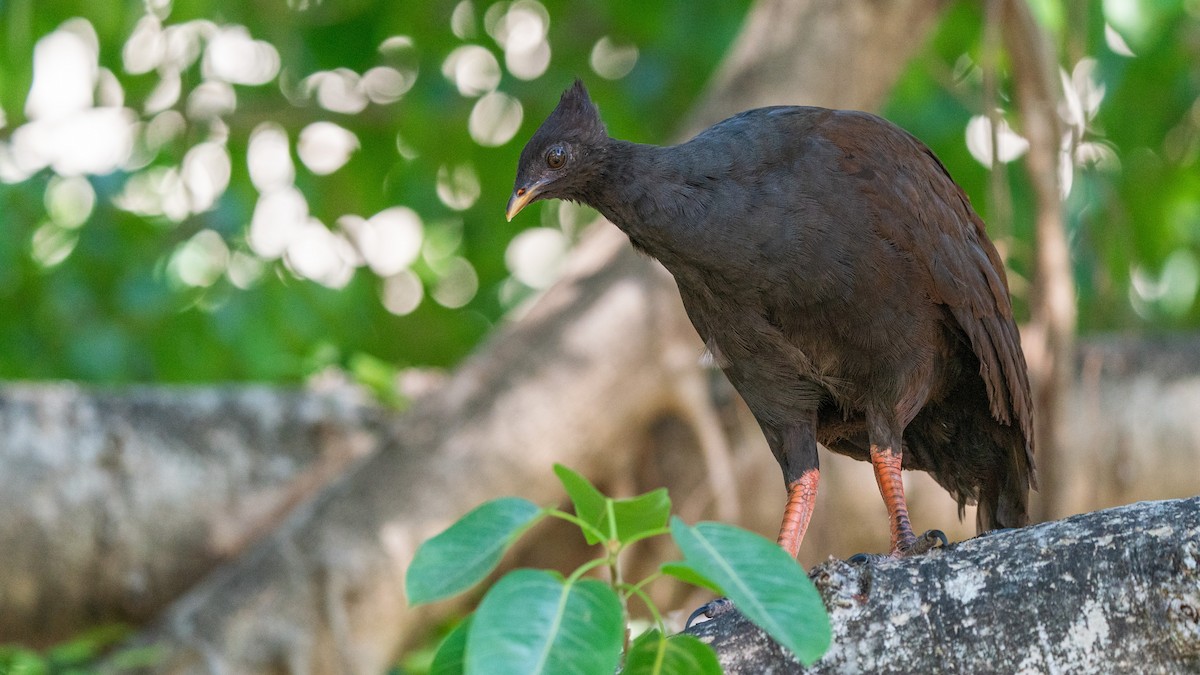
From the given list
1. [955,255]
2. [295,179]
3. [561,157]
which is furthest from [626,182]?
[295,179]

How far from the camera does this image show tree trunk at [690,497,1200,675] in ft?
7.07

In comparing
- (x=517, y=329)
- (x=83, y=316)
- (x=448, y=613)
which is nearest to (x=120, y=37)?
(x=83, y=316)

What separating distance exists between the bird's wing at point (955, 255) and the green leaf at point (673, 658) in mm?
1442

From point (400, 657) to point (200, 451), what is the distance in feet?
3.86

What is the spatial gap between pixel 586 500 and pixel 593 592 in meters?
0.17

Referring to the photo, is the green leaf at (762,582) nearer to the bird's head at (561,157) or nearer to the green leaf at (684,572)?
the green leaf at (684,572)

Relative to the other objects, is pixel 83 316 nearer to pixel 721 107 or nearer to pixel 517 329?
pixel 517 329

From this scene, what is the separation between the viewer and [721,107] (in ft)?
17.6

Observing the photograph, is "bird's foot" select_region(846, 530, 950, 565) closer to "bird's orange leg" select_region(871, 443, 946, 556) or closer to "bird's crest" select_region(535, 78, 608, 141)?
"bird's orange leg" select_region(871, 443, 946, 556)

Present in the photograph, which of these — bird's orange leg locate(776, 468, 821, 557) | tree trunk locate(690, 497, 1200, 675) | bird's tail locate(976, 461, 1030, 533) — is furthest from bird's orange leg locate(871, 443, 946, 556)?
tree trunk locate(690, 497, 1200, 675)

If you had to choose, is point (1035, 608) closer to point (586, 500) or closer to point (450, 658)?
point (586, 500)

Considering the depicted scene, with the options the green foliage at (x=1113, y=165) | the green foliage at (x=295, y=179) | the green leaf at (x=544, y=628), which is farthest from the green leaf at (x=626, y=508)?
the green foliage at (x=1113, y=165)

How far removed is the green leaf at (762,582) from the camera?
1727 mm

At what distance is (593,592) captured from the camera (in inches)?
71.8
